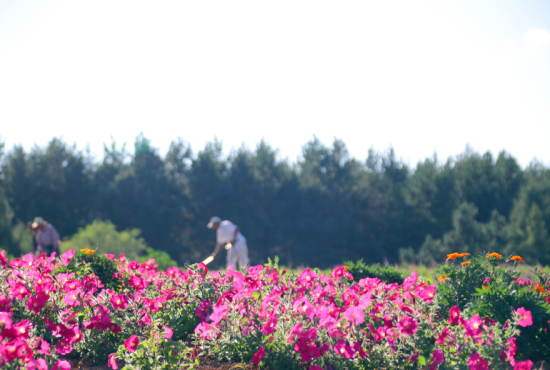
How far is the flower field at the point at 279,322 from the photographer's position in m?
2.51

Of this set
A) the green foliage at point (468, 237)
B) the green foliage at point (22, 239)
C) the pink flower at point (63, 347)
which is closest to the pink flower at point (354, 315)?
the pink flower at point (63, 347)

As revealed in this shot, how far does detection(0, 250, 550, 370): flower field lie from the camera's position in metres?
2.51

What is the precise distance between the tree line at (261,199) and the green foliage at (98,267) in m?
20.2

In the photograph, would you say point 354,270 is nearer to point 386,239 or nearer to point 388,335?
point 388,335

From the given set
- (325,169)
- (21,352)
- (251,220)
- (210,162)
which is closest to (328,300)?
(21,352)

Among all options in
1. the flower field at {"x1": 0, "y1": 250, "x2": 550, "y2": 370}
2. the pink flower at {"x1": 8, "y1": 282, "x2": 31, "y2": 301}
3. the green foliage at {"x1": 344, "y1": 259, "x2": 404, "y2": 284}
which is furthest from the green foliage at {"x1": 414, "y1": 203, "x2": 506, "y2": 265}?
the pink flower at {"x1": 8, "y1": 282, "x2": 31, "y2": 301}

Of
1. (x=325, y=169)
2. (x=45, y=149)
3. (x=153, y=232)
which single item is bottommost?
(x=153, y=232)

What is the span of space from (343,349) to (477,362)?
754mm

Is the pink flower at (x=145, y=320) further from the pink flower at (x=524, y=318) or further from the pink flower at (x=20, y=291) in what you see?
the pink flower at (x=524, y=318)

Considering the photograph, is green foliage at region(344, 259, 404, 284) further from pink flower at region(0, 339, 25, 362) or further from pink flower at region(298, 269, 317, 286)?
pink flower at region(0, 339, 25, 362)

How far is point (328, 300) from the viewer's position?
3.59 m

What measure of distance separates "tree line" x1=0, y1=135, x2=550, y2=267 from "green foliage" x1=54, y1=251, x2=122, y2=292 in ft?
66.1

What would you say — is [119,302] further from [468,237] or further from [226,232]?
[468,237]

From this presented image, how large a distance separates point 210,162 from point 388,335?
24697mm
